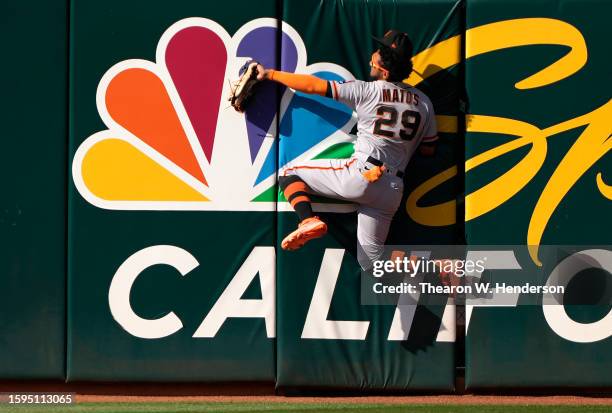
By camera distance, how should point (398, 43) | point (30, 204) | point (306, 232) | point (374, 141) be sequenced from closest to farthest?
point (306, 232) < point (398, 43) < point (374, 141) < point (30, 204)

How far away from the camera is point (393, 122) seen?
657 centimetres

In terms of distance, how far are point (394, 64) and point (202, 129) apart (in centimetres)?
145

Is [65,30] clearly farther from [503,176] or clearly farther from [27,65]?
[503,176]

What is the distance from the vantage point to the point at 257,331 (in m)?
6.75

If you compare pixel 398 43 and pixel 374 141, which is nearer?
pixel 398 43

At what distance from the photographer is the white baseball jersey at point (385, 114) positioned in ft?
21.5

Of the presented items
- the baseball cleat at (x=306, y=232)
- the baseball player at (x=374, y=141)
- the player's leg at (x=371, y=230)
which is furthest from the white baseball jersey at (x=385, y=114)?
the baseball cleat at (x=306, y=232)

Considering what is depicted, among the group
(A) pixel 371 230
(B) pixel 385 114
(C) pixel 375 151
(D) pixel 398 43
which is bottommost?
(A) pixel 371 230

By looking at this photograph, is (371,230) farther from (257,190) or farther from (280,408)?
(280,408)

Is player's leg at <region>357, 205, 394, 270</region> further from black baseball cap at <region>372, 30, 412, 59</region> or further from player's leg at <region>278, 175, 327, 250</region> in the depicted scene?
black baseball cap at <region>372, 30, 412, 59</region>

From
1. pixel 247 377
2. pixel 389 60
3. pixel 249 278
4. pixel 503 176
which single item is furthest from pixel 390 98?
pixel 247 377

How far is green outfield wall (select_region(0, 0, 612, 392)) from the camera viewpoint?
22.1 ft

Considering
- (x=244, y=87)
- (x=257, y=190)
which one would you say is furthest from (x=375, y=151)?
(x=244, y=87)

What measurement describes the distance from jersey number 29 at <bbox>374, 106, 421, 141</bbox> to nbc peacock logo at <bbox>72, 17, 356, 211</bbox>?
30 cm
